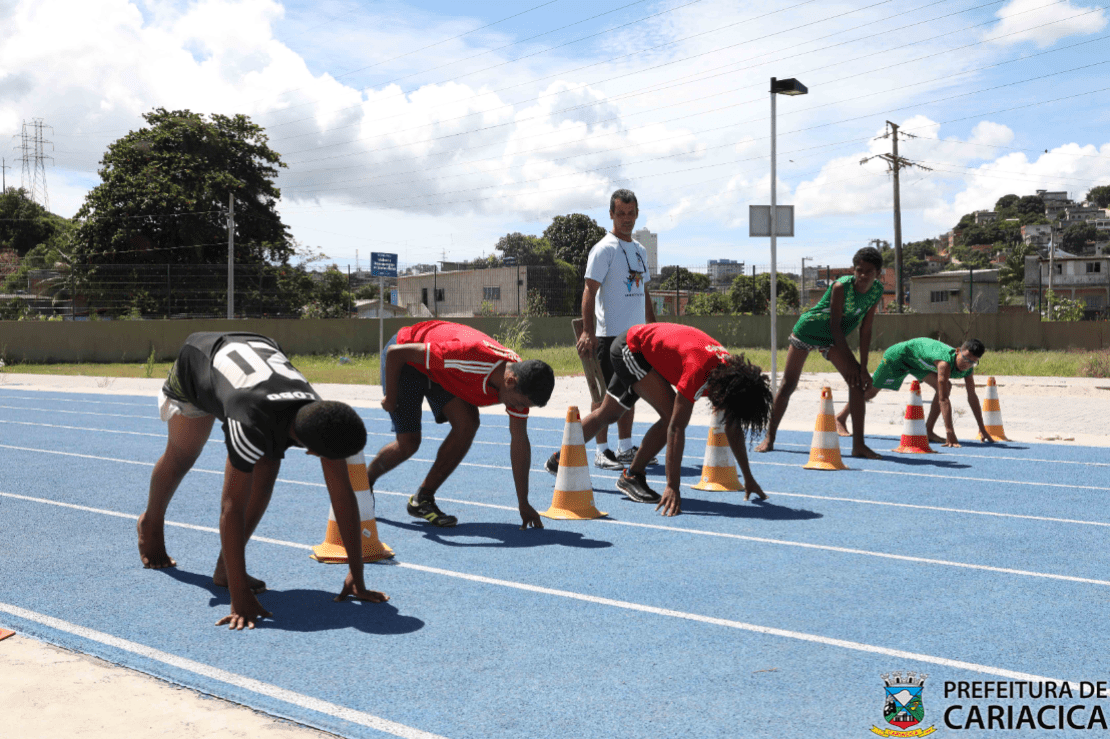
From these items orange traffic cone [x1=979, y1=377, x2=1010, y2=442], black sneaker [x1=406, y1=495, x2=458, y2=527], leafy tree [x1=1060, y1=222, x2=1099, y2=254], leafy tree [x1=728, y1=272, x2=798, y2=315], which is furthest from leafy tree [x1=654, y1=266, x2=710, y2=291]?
leafy tree [x1=1060, y1=222, x2=1099, y2=254]

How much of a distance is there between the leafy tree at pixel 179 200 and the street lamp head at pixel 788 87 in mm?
35571

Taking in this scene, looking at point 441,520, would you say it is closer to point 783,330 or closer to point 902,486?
point 902,486

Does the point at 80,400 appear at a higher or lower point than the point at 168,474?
lower

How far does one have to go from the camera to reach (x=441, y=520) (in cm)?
659

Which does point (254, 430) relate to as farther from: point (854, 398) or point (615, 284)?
point (854, 398)

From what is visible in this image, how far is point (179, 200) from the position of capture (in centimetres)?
4412

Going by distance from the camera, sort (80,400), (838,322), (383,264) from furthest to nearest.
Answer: (383,264)
(80,400)
(838,322)

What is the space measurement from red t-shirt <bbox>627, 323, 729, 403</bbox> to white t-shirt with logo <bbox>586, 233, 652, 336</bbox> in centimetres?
114

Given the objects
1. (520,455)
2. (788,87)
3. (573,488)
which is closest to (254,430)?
(520,455)

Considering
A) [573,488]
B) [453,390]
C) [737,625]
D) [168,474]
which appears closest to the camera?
[737,625]

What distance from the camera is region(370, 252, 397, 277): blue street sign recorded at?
21.2 meters

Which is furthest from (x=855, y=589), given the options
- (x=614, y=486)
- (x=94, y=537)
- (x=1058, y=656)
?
(x=94, y=537)

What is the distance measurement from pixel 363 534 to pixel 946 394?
7275 millimetres

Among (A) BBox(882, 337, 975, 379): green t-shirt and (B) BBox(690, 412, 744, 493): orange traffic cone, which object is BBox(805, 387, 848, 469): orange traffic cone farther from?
(A) BBox(882, 337, 975, 379): green t-shirt
